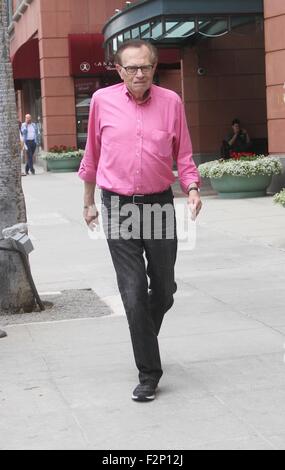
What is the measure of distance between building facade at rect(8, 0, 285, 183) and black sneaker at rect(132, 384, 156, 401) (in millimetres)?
12684

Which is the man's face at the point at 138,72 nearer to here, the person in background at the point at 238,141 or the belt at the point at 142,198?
the belt at the point at 142,198

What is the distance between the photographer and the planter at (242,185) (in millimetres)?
17422

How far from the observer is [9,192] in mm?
8219

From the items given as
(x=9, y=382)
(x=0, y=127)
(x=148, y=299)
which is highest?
(x=0, y=127)

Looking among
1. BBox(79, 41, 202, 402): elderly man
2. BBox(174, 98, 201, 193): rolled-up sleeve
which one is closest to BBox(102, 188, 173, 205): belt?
A: BBox(79, 41, 202, 402): elderly man

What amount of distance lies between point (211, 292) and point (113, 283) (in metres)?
1.30

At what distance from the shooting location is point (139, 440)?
4.61 metres

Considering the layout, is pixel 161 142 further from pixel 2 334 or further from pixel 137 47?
pixel 2 334

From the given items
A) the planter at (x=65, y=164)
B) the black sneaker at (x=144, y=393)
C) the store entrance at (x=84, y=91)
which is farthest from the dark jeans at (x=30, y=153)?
the black sneaker at (x=144, y=393)

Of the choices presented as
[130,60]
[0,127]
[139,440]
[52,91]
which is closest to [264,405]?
[139,440]

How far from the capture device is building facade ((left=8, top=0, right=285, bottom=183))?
773 inches

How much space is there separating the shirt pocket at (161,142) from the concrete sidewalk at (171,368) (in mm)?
1427
